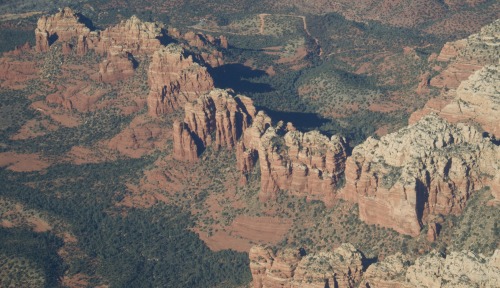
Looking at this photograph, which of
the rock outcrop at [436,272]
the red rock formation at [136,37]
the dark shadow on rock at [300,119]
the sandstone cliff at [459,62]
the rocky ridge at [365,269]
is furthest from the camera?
the red rock formation at [136,37]

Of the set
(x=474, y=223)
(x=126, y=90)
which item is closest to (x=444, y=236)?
(x=474, y=223)

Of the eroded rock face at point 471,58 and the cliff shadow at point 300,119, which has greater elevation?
the eroded rock face at point 471,58

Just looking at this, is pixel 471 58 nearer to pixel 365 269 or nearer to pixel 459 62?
pixel 459 62

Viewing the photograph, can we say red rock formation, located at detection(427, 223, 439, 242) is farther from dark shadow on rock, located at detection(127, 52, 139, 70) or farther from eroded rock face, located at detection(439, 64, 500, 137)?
dark shadow on rock, located at detection(127, 52, 139, 70)

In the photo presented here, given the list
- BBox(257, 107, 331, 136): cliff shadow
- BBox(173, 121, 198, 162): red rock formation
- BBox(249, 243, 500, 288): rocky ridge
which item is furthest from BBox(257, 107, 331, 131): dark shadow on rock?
BBox(249, 243, 500, 288): rocky ridge

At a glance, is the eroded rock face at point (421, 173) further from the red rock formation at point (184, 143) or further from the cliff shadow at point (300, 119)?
the cliff shadow at point (300, 119)

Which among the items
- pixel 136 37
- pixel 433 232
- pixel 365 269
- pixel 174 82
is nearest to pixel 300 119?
pixel 174 82

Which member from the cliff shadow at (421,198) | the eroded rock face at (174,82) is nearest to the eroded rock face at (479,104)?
the cliff shadow at (421,198)

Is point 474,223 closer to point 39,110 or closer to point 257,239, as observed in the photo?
point 257,239
